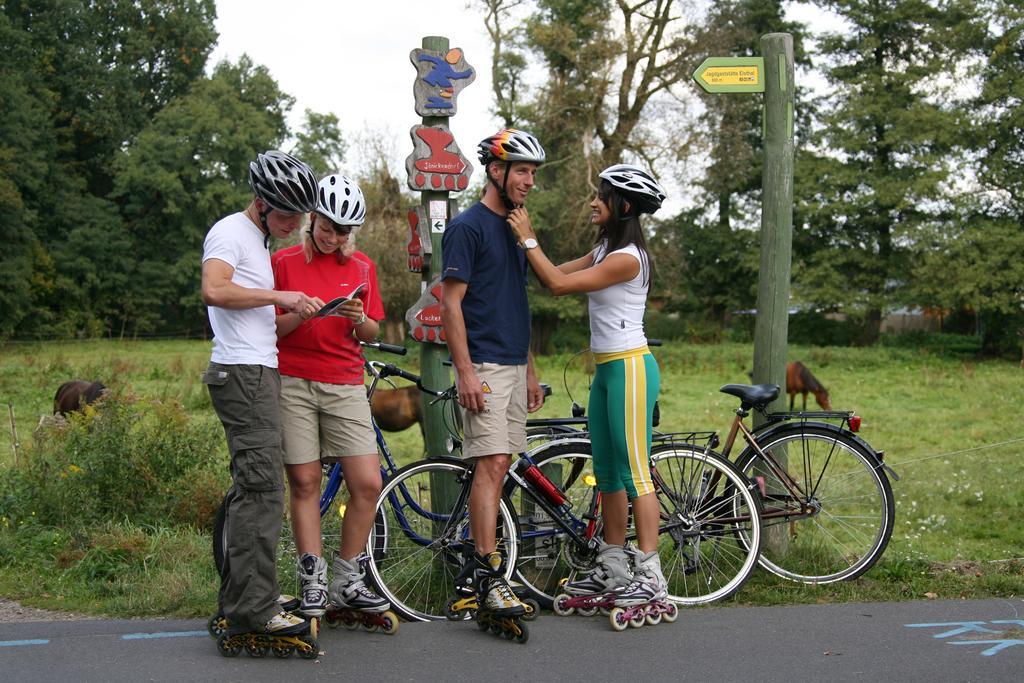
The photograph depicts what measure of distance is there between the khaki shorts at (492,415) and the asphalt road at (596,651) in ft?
2.83

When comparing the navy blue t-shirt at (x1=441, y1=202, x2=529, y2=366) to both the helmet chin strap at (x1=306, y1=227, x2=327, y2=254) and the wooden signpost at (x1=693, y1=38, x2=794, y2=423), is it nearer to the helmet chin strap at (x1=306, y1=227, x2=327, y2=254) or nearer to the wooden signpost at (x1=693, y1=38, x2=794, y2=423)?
the helmet chin strap at (x1=306, y1=227, x2=327, y2=254)

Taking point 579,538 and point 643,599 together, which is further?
point 579,538

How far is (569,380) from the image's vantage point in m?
23.7

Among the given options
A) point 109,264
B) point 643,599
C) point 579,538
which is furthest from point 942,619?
point 109,264

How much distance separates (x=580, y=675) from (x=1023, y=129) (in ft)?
115

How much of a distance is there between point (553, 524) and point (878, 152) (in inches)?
1417

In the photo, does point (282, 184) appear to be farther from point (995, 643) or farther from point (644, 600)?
point (995, 643)

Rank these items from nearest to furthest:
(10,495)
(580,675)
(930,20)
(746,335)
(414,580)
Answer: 1. (580,675)
2. (414,580)
3. (10,495)
4. (930,20)
5. (746,335)

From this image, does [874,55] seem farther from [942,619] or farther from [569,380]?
[942,619]

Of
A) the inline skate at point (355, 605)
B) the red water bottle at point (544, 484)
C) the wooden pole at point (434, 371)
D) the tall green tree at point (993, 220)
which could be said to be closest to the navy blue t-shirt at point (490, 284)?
the red water bottle at point (544, 484)

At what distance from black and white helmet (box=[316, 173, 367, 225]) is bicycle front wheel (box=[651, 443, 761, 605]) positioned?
2013mm

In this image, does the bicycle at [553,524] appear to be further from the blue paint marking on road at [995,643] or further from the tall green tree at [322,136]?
the tall green tree at [322,136]

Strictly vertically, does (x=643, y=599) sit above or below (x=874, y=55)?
below

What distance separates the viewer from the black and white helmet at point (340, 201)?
15.5 feet
